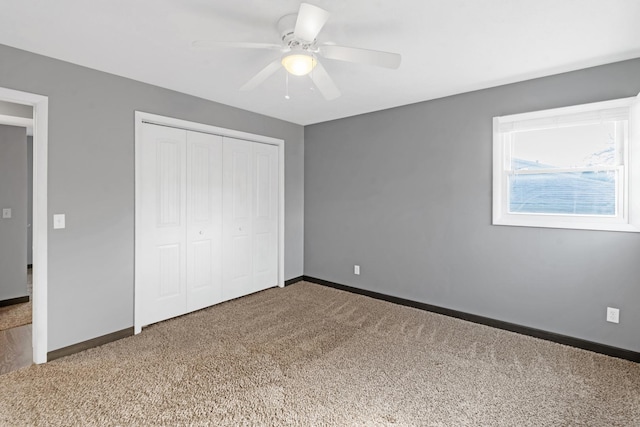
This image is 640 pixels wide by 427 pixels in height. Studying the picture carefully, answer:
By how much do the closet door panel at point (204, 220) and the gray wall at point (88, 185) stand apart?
58 cm

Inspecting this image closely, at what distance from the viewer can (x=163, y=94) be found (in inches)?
126

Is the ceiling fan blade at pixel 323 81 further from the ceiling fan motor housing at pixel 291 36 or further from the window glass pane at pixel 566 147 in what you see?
the window glass pane at pixel 566 147

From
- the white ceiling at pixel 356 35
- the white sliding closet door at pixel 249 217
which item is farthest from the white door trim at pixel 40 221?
the white sliding closet door at pixel 249 217

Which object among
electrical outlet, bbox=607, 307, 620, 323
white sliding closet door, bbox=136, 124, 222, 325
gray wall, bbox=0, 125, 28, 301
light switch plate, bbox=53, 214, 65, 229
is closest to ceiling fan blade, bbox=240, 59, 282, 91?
white sliding closet door, bbox=136, 124, 222, 325

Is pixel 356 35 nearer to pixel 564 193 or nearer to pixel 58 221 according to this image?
pixel 564 193

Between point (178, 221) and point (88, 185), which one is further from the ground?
point (88, 185)

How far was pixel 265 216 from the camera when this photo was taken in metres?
4.39

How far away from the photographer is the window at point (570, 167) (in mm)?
2562

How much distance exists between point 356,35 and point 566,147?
7.05 feet

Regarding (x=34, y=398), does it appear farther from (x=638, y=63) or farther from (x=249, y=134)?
(x=638, y=63)

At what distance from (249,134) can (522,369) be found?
3609 millimetres

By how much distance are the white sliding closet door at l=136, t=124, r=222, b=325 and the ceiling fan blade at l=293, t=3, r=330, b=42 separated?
2.09 m

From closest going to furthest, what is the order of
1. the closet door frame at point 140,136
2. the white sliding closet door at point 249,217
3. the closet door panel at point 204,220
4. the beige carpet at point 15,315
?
the closet door frame at point 140,136, the beige carpet at point 15,315, the closet door panel at point 204,220, the white sliding closet door at point 249,217

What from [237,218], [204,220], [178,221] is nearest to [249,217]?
[237,218]
